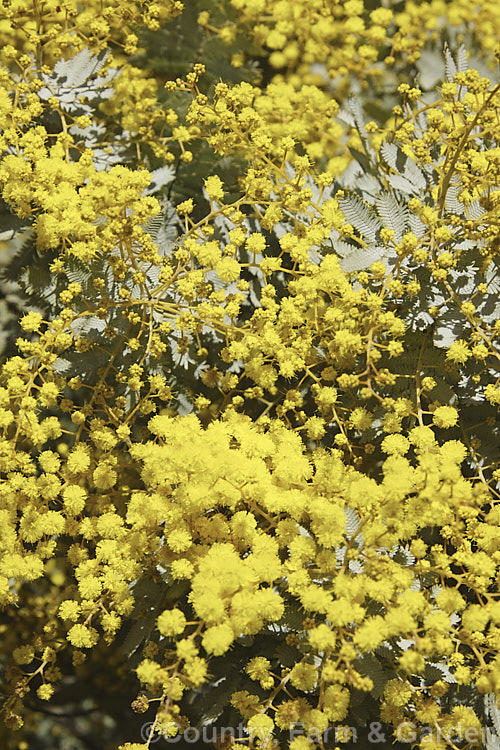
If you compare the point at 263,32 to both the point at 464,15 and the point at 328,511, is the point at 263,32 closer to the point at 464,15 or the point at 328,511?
the point at 464,15

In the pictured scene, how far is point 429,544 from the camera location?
7.60 feet

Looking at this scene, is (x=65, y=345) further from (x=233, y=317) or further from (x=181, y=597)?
(x=181, y=597)

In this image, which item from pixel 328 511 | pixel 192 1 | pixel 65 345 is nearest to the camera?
pixel 328 511

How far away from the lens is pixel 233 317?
2.25 meters

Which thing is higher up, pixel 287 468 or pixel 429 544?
pixel 287 468

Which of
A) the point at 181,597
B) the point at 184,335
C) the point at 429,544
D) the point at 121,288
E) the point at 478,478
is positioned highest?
the point at 121,288

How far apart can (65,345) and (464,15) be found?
2.46m

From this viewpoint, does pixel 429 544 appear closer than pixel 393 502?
No

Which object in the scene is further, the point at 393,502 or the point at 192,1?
the point at 192,1

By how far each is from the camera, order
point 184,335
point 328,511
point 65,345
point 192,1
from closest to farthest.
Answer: point 328,511, point 65,345, point 184,335, point 192,1

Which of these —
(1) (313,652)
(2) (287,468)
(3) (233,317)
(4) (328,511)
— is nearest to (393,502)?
(4) (328,511)

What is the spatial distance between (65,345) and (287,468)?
852 mm

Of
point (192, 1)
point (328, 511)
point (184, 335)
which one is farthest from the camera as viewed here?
point (192, 1)

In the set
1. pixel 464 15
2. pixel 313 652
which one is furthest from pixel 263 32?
pixel 313 652
